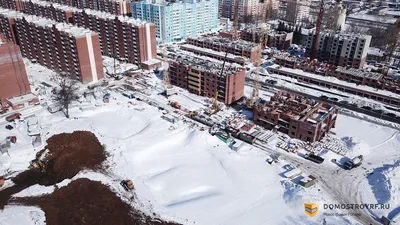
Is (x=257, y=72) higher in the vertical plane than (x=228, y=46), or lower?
higher

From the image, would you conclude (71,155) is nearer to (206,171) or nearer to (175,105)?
(206,171)

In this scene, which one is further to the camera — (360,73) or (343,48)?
(343,48)

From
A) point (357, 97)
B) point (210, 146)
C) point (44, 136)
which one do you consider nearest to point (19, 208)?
point (44, 136)

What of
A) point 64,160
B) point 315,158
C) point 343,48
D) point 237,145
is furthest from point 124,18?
point 315,158

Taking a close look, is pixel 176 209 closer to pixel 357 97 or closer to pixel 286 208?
pixel 286 208

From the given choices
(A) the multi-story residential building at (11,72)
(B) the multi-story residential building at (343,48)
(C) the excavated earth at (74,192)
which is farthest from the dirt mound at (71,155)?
(B) the multi-story residential building at (343,48)

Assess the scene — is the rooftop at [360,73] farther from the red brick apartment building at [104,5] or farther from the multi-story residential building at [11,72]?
the red brick apartment building at [104,5]

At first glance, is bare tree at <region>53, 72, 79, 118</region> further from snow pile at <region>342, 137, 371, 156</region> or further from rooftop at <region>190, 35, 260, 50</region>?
snow pile at <region>342, 137, 371, 156</region>
